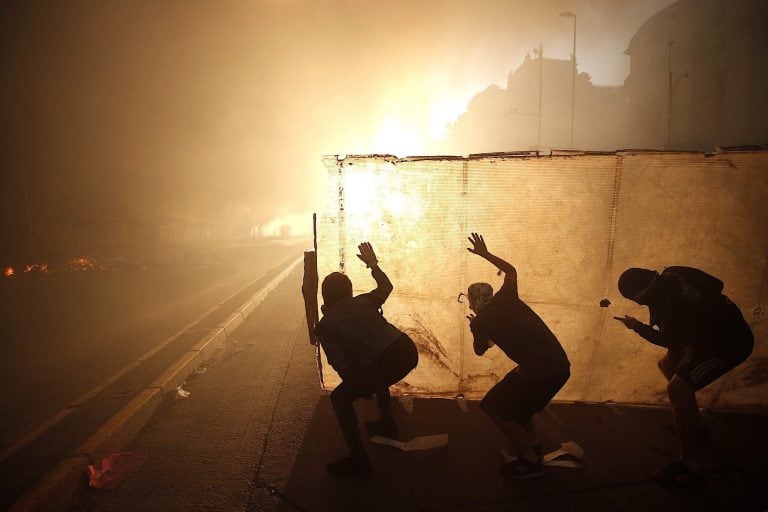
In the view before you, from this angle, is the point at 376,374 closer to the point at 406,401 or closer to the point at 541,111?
the point at 406,401

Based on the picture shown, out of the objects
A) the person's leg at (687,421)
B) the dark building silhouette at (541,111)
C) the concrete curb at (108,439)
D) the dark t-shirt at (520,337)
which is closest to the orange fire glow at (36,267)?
the concrete curb at (108,439)

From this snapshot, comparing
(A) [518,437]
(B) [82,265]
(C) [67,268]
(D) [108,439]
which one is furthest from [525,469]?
(B) [82,265]

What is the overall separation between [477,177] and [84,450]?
458cm

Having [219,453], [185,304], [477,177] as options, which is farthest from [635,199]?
[185,304]

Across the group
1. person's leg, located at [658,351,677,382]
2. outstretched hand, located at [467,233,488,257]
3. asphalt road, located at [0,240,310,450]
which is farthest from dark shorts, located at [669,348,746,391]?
asphalt road, located at [0,240,310,450]

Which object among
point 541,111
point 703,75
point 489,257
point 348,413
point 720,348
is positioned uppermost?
point 541,111

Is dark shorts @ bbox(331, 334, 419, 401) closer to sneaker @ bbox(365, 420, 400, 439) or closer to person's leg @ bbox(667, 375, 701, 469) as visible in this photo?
sneaker @ bbox(365, 420, 400, 439)

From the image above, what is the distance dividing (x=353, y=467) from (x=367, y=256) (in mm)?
1813

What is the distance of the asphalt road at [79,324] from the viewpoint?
479 cm

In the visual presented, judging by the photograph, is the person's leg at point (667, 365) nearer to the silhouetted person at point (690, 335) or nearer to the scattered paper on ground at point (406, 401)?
the silhouetted person at point (690, 335)

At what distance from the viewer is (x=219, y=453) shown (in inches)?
129

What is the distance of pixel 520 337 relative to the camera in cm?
270

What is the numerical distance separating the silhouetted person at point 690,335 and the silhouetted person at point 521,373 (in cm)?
85

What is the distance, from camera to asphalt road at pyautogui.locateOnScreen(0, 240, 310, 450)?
4789mm
